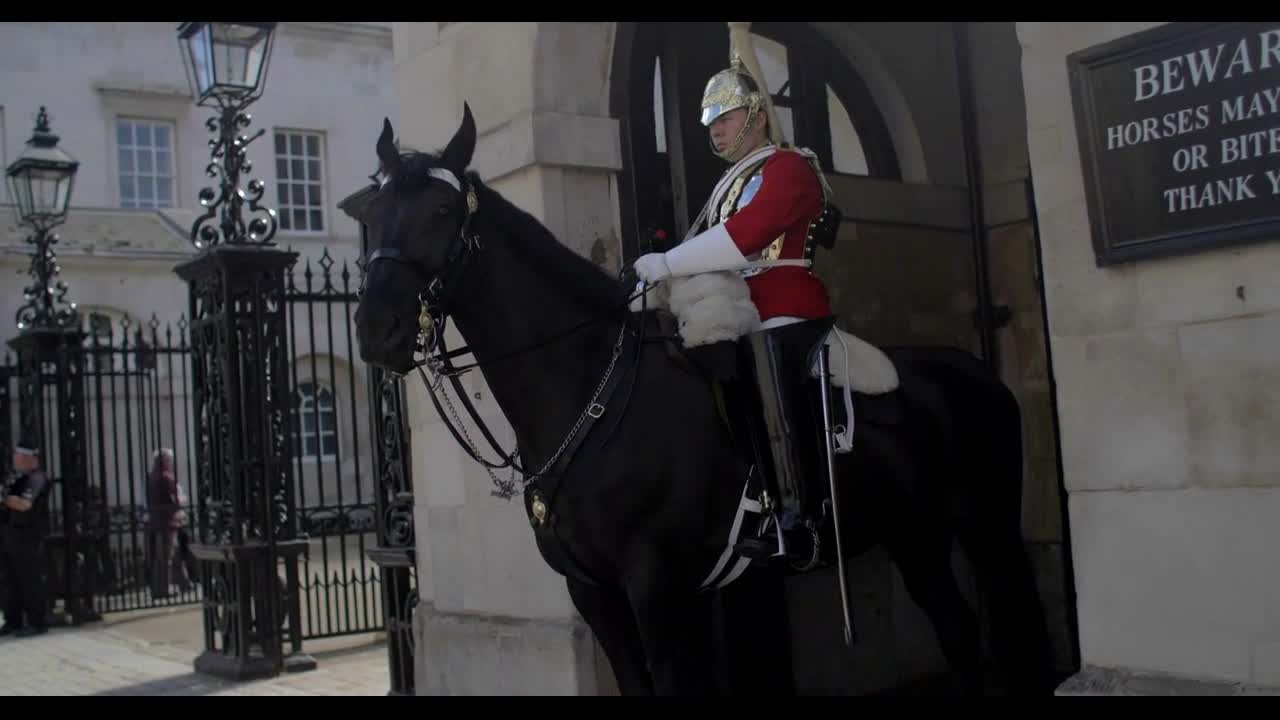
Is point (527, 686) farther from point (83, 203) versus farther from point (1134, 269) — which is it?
point (83, 203)

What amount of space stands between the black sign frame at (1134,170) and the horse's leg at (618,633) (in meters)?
1.99

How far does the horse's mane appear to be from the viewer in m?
4.50

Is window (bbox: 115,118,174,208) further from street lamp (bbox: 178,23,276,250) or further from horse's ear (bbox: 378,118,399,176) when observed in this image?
horse's ear (bbox: 378,118,399,176)

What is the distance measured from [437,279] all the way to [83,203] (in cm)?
2403

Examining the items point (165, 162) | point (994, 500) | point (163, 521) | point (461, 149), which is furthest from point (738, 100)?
point (165, 162)

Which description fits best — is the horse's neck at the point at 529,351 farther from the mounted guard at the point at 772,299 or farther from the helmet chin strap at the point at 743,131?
the helmet chin strap at the point at 743,131

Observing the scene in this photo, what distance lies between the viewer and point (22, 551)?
42.1 ft

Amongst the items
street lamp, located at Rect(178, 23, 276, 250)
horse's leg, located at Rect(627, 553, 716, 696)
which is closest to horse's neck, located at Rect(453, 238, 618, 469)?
horse's leg, located at Rect(627, 553, 716, 696)

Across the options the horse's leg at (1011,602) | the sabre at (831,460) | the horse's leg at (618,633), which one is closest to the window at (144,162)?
the horse's leg at (1011,602)

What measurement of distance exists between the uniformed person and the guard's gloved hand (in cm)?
1028

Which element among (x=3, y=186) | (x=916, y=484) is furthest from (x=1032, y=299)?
(x=3, y=186)

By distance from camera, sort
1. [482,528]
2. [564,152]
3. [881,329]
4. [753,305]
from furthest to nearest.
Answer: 1. [881,329]
2. [482,528]
3. [564,152]
4. [753,305]

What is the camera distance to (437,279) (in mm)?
4301

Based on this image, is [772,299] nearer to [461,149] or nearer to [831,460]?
[831,460]
